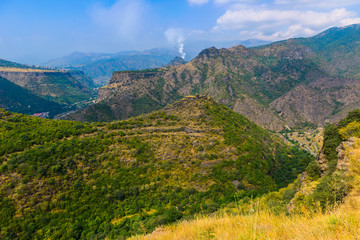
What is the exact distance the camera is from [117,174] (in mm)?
40250

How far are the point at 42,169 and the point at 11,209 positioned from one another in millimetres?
7691

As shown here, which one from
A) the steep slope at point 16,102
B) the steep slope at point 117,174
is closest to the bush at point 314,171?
the steep slope at point 117,174

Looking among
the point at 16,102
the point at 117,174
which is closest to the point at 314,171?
Answer: the point at 117,174

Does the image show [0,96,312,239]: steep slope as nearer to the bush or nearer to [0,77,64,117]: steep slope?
the bush

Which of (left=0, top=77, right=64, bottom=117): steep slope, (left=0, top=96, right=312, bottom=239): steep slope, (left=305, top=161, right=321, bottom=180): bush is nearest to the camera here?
(left=305, top=161, right=321, bottom=180): bush

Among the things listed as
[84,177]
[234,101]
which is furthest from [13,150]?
[234,101]

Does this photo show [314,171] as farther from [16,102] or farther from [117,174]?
[16,102]

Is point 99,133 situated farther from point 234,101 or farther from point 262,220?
point 234,101

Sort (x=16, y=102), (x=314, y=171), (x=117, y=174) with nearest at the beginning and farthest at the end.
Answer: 1. (x=314, y=171)
2. (x=117, y=174)
3. (x=16, y=102)

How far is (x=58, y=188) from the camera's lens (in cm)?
3362

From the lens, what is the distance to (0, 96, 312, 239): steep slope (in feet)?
97.1

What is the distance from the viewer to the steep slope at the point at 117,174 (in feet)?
97.1

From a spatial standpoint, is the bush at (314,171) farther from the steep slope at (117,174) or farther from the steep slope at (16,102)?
the steep slope at (16,102)

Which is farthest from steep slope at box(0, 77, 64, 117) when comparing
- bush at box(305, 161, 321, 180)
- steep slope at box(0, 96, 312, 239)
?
bush at box(305, 161, 321, 180)
